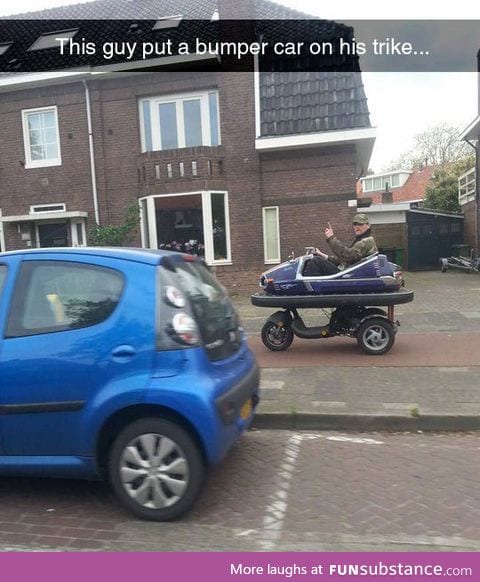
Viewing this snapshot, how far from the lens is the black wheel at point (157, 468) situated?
10.3 ft

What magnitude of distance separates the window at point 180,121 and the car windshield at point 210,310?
11.2 metres

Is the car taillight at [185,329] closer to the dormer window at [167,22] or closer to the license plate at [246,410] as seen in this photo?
the license plate at [246,410]

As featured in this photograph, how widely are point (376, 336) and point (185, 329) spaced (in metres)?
4.42

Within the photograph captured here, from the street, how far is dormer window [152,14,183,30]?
546 inches

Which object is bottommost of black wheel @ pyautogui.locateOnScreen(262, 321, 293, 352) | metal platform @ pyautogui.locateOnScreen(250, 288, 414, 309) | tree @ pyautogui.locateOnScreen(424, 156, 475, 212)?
black wheel @ pyautogui.locateOnScreen(262, 321, 293, 352)

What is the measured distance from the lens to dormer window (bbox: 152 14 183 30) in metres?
14.8

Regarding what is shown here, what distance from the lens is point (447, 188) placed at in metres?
28.5

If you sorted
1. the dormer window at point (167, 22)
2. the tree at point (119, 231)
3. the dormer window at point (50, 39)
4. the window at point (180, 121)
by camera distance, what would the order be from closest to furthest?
the tree at point (119, 231) → the window at point (180, 121) → the dormer window at point (167, 22) → the dormer window at point (50, 39)

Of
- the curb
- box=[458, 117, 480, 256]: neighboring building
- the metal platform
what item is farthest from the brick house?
the curb

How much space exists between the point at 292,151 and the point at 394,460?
1106 centimetres

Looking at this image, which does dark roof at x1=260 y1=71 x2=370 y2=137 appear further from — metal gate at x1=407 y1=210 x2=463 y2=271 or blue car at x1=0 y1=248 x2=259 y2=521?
blue car at x1=0 y1=248 x2=259 y2=521

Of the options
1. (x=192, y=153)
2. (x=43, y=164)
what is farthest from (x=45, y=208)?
(x=192, y=153)

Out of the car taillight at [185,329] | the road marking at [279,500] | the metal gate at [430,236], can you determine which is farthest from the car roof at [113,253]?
the metal gate at [430,236]

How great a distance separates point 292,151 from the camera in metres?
13.9
